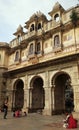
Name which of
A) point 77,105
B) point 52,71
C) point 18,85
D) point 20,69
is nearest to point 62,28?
point 52,71

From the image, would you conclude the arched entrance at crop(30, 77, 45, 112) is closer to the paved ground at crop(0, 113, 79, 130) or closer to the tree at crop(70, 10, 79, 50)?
the paved ground at crop(0, 113, 79, 130)

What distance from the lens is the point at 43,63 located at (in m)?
20.8

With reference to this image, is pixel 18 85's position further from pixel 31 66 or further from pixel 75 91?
pixel 75 91

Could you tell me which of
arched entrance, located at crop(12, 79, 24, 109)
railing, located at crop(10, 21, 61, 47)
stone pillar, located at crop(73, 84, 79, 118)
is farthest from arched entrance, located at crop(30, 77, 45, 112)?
stone pillar, located at crop(73, 84, 79, 118)

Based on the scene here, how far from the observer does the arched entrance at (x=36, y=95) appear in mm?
22750

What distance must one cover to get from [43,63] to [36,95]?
5058 mm

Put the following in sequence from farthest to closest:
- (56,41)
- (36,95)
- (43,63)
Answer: (36,95), (56,41), (43,63)

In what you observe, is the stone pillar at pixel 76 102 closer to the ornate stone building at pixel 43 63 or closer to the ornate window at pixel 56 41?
the ornate stone building at pixel 43 63

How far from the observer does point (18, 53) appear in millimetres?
26656

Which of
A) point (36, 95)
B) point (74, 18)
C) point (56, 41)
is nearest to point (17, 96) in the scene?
point (36, 95)

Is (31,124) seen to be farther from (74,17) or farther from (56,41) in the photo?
(74,17)

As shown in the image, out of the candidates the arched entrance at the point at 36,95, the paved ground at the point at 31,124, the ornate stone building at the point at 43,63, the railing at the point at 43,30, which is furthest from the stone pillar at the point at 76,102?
the railing at the point at 43,30

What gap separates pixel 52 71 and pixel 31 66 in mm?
3253

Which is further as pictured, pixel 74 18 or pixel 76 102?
pixel 74 18
